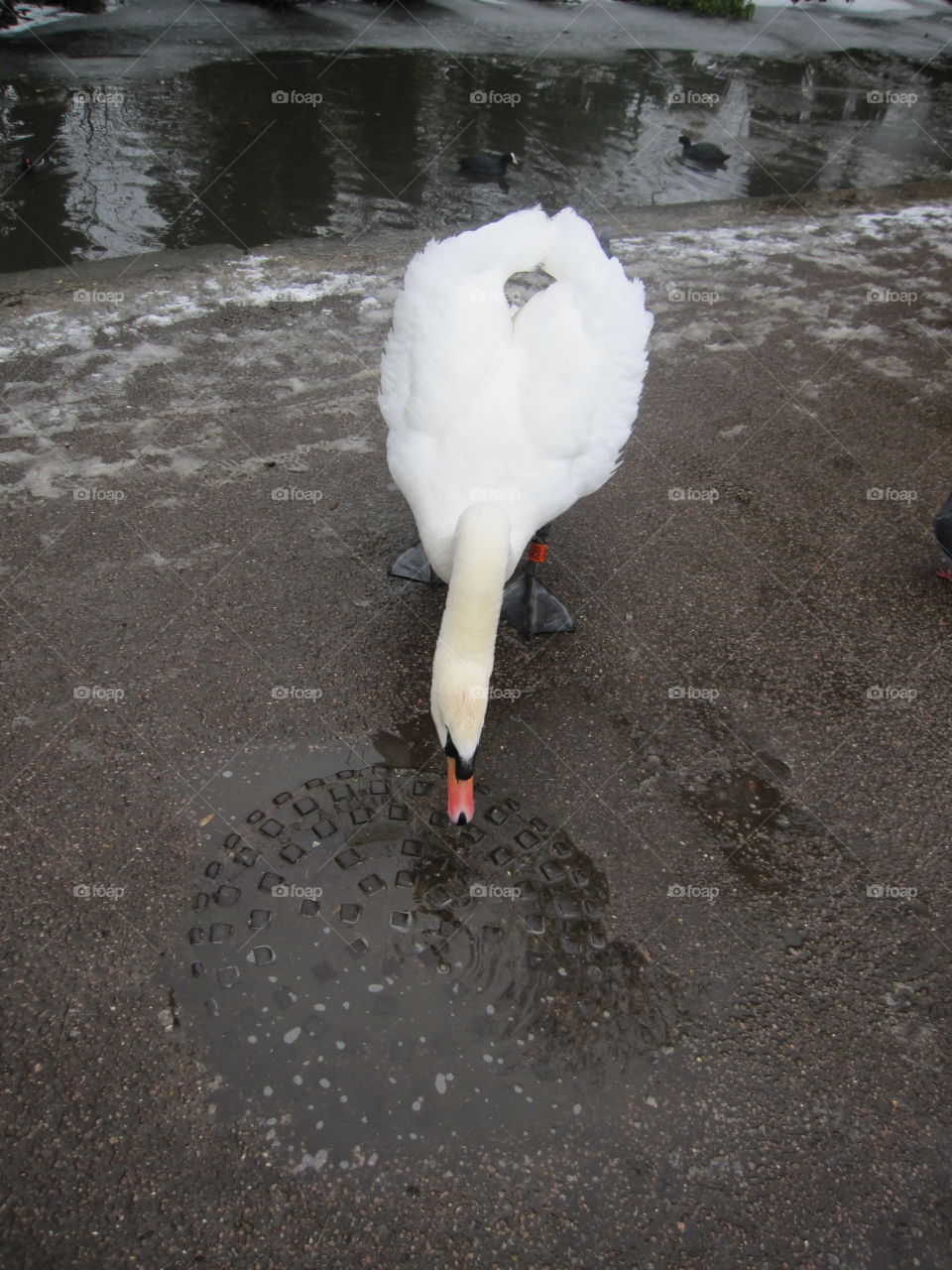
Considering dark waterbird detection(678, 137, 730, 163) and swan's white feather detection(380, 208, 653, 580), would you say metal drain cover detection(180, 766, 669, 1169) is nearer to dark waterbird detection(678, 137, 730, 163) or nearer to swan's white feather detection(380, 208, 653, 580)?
swan's white feather detection(380, 208, 653, 580)

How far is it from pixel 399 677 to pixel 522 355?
68.0 inches

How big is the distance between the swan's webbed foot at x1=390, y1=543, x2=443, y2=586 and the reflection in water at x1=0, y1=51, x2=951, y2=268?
5315mm

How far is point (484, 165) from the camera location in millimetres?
10398

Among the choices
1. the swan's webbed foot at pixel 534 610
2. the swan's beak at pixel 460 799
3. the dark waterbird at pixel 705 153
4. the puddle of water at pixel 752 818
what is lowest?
the puddle of water at pixel 752 818

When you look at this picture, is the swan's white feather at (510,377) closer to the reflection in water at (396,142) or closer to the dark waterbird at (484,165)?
the reflection in water at (396,142)

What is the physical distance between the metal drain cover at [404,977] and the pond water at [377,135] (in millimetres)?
6852

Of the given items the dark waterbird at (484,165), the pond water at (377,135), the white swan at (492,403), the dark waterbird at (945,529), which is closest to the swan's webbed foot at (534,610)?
the white swan at (492,403)

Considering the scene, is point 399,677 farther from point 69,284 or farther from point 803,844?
point 69,284

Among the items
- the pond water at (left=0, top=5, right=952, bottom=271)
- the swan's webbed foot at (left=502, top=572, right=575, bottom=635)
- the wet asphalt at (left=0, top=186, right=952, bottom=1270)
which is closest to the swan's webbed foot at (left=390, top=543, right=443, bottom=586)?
the wet asphalt at (left=0, top=186, right=952, bottom=1270)

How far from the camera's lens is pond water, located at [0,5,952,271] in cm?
916

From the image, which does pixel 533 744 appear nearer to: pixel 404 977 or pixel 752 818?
pixel 752 818

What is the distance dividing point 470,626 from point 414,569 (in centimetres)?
153

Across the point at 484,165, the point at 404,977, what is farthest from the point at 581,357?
the point at 484,165

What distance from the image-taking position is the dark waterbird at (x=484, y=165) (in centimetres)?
1041
